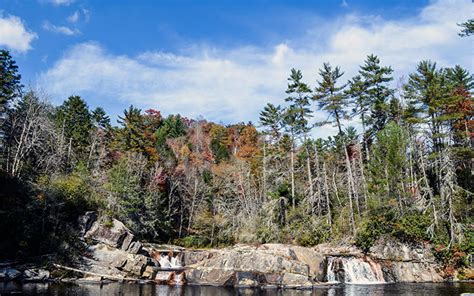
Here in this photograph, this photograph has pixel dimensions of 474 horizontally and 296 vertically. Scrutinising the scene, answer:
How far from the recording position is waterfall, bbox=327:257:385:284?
28469mm

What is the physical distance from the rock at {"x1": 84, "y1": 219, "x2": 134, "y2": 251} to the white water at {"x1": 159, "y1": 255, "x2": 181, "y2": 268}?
373cm

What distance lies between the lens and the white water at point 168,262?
33219mm

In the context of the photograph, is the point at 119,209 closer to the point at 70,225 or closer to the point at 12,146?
the point at 70,225

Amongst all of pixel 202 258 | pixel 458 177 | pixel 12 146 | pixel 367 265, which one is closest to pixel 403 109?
pixel 458 177

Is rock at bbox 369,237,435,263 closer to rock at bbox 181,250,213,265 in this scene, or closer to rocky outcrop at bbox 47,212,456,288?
rocky outcrop at bbox 47,212,456,288

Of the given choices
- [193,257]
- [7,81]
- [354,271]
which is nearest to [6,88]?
[7,81]

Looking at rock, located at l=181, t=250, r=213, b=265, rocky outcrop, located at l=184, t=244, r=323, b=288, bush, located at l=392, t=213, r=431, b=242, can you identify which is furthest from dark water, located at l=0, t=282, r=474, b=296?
rock, located at l=181, t=250, r=213, b=265

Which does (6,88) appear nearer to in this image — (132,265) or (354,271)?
(132,265)

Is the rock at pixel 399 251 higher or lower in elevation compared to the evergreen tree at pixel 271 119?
lower

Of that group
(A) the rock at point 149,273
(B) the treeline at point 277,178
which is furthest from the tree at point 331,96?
(A) the rock at point 149,273

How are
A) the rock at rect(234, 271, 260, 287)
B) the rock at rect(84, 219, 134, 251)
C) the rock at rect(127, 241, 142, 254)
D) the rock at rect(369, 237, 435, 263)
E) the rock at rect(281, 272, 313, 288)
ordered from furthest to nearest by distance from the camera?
the rock at rect(127, 241, 142, 254) < the rock at rect(84, 219, 134, 251) < the rock at rect(369, 237, 435, 263) < the rock at rect(234, 271, 260, 287) < the rock at rect(281, 272, 313, 288)

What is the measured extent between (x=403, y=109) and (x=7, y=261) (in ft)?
127

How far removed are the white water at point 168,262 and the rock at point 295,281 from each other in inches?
442

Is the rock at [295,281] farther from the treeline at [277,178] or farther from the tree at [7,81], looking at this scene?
the tree at [7,81]
